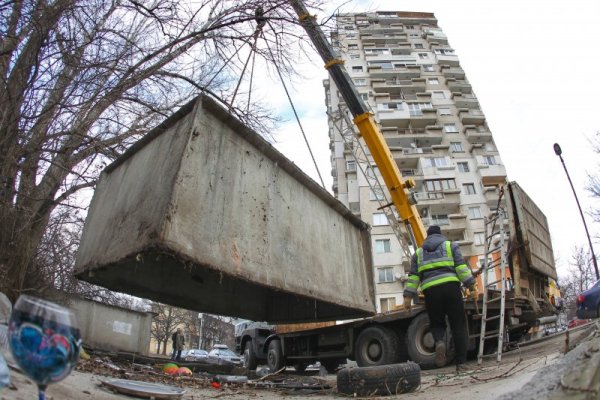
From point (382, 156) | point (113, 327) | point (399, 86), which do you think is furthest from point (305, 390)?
point (399, 86)

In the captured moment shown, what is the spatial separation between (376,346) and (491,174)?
37.1m

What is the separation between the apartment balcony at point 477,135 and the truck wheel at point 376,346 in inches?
1583

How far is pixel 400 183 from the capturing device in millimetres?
9461

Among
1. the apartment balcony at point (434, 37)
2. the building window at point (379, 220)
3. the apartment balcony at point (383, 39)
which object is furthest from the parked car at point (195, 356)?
the apartment balcony at point (434, 37)

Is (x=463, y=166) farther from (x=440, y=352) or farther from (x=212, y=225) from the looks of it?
(x=212, y=225)

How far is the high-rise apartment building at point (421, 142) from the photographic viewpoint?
3469 centimetres

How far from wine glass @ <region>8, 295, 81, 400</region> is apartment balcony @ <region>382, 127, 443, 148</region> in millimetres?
42518

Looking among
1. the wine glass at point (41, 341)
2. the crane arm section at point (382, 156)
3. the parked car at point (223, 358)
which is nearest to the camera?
the wine glass at point (41, 341)

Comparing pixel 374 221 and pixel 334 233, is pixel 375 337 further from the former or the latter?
pixel 374 221

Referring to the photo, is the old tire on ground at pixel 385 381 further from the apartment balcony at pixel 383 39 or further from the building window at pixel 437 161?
the apartment balcony at pixel 383 39

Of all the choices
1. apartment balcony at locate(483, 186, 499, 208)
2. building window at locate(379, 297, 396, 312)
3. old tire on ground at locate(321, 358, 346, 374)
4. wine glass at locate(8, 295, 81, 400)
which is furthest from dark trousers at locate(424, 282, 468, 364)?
apartment balcony at locate(483, 186, 499, 208)

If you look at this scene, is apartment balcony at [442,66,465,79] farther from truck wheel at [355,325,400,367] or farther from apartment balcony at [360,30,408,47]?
truck wheel at [355,325,400,367]

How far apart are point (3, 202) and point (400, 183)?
24.6ft

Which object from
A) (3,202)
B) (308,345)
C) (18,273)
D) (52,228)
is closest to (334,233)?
(3,202)
